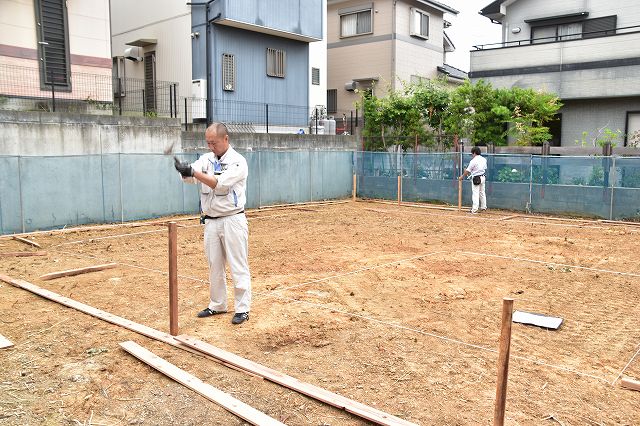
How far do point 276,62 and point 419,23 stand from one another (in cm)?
867

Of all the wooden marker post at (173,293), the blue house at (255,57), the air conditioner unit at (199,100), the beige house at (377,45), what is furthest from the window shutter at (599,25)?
the wooden marker post at (173,293)

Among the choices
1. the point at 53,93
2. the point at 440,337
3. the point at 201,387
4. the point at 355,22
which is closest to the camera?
the point at 201,387

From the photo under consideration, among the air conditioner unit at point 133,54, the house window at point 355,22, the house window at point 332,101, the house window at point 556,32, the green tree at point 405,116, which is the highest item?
the house window at point 355,22

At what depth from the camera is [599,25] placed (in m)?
20.2

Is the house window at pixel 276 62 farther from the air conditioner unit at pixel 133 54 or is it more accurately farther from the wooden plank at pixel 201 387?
the wooden plank at pixel 201 387

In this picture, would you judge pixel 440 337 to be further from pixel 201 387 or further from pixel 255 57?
pixel 255 57

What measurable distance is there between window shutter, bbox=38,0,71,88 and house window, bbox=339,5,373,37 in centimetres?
1374

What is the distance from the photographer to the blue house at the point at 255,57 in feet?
60.3

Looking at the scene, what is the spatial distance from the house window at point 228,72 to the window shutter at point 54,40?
17.8ft

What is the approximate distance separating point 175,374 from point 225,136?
243cm

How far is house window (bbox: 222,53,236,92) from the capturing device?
1875 centimetres

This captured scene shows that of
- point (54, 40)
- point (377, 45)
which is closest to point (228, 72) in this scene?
point (54, 40)

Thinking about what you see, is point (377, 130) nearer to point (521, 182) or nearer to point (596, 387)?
point (521, 182)

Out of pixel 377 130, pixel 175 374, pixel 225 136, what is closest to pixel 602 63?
pixel 377 130
